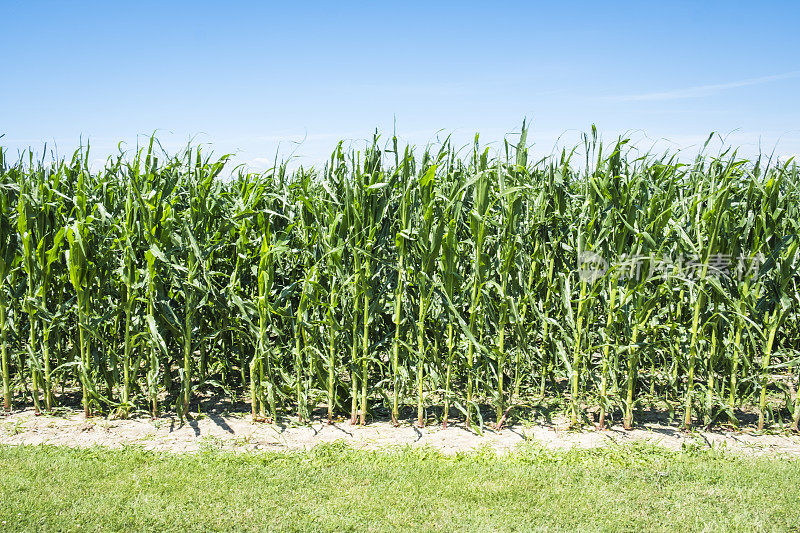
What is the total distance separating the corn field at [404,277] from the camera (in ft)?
13.4

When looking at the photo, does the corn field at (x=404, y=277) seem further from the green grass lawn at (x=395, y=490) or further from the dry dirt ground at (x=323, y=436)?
the green grass lawn at (x=395, y=490)

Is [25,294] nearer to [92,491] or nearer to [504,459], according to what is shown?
[92,491]

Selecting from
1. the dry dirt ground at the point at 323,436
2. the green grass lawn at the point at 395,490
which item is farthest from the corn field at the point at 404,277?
the green grass lawn at the point at 395,490

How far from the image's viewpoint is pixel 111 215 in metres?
4.29

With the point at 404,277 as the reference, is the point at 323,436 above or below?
below

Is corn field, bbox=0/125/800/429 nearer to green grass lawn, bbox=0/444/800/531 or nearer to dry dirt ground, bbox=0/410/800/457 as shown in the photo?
dry dirt ground, bbox=0/410/800/457

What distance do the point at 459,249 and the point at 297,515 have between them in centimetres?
203

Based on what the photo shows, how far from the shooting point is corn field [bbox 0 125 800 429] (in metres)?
4.08

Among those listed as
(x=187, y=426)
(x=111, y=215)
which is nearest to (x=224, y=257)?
(x=111, y=215)

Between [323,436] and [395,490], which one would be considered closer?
[395,490]

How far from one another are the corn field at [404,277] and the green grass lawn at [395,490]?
1.88 feet

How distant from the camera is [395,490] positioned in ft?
11.5

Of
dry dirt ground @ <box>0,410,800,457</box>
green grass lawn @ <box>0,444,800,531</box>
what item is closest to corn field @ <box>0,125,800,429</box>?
dry dirt ground @ <box>0,410,800,457</box>

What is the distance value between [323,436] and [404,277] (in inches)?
48.7
